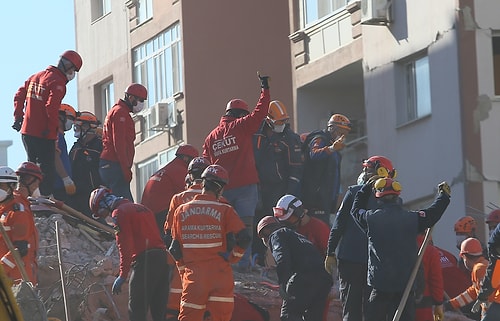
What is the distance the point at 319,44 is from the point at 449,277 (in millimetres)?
15917

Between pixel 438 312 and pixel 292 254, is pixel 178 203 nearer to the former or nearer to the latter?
pixel 292 254

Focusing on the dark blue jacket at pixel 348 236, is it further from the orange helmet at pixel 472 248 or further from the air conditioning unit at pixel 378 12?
the air conditioning unit at pixel 378 12

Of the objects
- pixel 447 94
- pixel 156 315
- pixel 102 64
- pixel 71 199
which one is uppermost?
pixel 102 64

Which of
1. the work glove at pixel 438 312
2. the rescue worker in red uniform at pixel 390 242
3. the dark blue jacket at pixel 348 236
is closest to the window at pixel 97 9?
the dark blue jacket at pixel 348 236

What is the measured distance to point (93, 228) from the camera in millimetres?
22984

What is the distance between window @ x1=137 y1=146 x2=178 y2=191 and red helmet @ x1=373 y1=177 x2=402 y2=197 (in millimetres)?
25421

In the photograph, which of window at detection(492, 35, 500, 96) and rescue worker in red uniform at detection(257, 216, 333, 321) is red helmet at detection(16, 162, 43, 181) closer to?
rescue worker in red uniform at detection(257, 216, 333, 321)

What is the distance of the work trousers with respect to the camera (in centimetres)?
1823

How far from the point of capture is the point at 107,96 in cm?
4612

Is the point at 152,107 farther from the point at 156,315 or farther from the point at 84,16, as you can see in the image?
the point at 156,315

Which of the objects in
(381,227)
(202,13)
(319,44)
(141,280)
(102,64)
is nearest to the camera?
(381,227)

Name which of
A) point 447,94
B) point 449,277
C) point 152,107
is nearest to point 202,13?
point 152,107

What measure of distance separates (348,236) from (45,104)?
572 centimetres

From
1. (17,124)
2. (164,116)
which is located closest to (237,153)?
(17,124)
